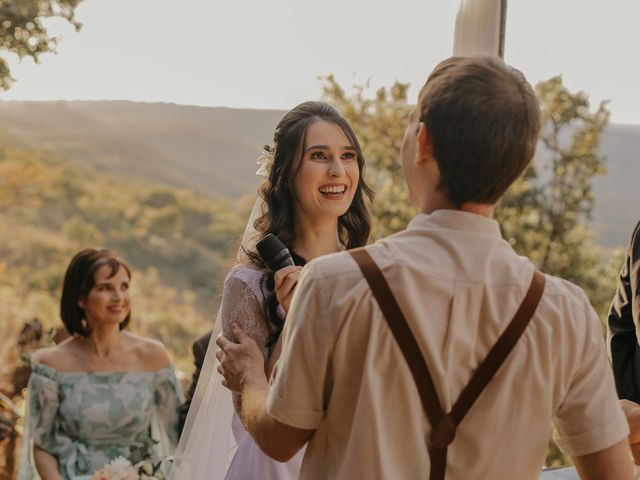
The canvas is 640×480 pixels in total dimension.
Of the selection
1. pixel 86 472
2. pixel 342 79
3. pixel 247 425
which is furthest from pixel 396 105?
pixel 247 425

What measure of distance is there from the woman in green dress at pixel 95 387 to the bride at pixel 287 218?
4.31 ft

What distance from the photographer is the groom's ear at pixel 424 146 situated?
124 centimetres

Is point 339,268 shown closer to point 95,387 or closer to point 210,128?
point 95,387

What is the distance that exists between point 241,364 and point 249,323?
417mm

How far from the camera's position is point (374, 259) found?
122cm

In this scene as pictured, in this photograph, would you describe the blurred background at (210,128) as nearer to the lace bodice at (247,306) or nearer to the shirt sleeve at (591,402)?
the lace bodice at (247,306)

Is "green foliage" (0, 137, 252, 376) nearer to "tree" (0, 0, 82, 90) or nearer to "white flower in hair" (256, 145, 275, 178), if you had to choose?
"tree" (0, 0, 82, 90)

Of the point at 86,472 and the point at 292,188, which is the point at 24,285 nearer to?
the point at 86,472

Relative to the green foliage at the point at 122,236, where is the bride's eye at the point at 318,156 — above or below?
above

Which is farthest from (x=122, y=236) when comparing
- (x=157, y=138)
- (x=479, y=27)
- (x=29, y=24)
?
(x=479, y=27)

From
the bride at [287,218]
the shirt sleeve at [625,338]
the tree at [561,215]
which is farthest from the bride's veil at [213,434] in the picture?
the tree at [561,215]

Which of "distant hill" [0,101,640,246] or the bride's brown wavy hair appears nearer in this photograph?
the bride's brown wavy hair

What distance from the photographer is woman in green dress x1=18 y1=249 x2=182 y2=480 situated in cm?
354

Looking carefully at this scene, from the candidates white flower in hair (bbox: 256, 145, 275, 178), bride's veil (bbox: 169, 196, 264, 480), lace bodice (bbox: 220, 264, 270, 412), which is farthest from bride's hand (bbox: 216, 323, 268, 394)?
white flower in hair (bbox: 256, 145, 275, 178)
